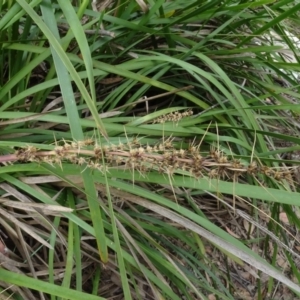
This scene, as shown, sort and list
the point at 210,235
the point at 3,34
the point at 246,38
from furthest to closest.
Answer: the point at 246,38, the point at 3,34, the point at 210,235

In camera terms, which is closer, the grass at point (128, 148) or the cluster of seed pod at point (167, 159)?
the cluster of seed pod at point (167, 159)

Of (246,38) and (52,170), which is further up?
(246,38)

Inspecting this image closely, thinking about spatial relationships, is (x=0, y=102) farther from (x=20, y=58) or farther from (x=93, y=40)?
(x=93, y=40)

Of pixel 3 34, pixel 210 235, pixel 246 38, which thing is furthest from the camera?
pixel 246 38

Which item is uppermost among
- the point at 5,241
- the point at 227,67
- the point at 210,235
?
the point at 227,67

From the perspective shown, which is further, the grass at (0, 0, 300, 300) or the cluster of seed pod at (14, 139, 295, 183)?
the grass at (0, 0, 300, 300)

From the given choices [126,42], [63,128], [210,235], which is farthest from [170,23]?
[210,235]

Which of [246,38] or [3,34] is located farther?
[246,38]
